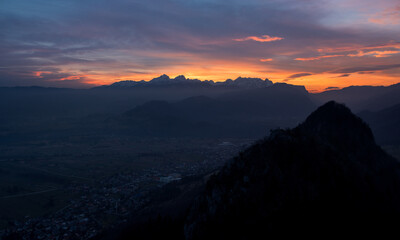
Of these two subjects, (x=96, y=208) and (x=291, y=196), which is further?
(x=96, y=208)

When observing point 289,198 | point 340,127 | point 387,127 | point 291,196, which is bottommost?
point 387,127

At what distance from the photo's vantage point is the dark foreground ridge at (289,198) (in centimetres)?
3206

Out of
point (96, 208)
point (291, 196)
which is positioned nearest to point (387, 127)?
point (291, 196)

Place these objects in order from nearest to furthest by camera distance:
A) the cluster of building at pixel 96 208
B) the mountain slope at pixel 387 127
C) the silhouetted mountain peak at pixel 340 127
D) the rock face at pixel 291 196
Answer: the rock face at pixel 291 196
the silhouetted mountain peak at pixel 340 127
the cluster of building at pixel 96 208
the mountain slope at pixel 387 127

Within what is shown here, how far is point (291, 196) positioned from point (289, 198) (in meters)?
0.41

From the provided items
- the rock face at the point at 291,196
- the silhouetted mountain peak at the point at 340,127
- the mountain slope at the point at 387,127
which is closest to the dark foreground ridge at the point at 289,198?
the rock face at the point at 291,196

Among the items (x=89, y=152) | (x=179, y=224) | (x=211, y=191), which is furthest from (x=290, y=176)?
(x=89, y=152)

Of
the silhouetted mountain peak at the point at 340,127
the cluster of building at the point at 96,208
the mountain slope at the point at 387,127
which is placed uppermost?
the silhouetted mountain peak at the point at 340,127

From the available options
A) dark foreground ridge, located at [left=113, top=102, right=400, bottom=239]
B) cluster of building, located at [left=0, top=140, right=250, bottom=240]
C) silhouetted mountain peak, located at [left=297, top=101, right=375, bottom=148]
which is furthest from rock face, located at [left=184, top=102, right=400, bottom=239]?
cluster of building, located at [left=0, top=140, right=250, bottom=240]

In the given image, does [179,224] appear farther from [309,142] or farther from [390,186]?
[390,186]

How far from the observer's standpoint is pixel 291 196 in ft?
111

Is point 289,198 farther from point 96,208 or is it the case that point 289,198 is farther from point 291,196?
point 96,208

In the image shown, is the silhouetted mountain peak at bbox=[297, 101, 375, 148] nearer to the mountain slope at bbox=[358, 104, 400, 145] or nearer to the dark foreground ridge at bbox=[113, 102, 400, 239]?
the dark foreground ridge at bbox=[113, 102, 400, 239]

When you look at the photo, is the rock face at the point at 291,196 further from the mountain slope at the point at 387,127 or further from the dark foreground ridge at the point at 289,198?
the mountain slope at the point at 387,127
